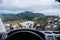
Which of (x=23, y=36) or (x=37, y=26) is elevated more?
(x=23, y=36)

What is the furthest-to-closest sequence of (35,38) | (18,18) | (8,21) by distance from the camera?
(8,21) < (18,18) < (35,38)

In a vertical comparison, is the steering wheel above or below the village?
above

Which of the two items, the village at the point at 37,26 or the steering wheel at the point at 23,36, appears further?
the village at the point at 37,26

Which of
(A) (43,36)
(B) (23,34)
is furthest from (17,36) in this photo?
(A) (43,36)

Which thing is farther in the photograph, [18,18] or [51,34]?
[18,18]

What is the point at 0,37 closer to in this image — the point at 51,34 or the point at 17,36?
the point at 17,36

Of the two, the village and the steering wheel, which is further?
the village

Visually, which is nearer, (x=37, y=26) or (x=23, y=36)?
(x=23, y=36)

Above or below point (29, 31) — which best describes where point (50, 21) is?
below

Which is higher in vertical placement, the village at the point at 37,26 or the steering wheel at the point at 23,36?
the steering wheel at the point at 23,36

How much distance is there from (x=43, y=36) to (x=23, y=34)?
12.6 inches

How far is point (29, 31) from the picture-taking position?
4.55m

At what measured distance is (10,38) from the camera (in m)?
Answer: 4.50

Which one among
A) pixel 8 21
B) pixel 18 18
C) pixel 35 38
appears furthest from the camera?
pixel 8 21
